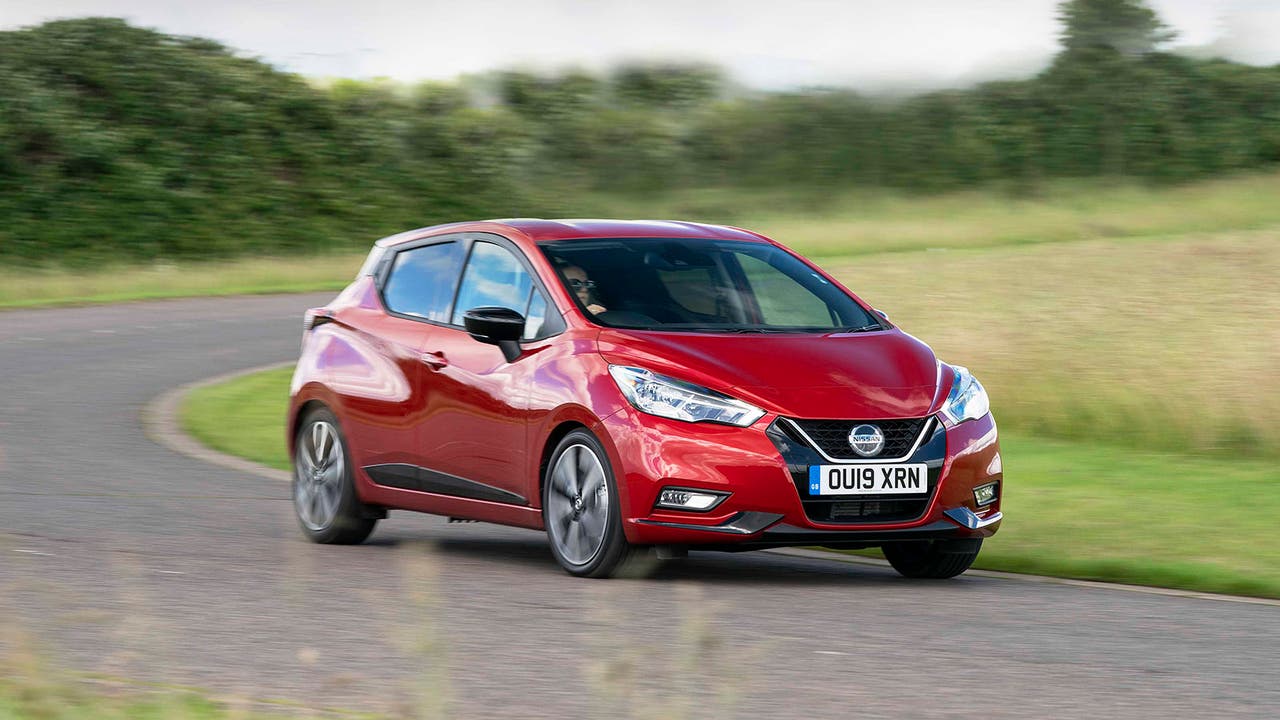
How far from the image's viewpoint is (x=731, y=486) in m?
7.82

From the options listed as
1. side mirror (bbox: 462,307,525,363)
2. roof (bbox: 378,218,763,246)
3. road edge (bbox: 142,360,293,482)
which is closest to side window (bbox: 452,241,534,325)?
roof (bbox: 378,218,763,246)

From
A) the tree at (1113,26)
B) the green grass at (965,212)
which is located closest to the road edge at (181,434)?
the green grass at (965,212)

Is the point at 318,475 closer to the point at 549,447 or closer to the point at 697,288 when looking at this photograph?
the point at 549,447

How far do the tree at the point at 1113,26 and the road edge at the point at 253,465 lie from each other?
34603mm

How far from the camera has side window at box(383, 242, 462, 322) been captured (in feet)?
31.4

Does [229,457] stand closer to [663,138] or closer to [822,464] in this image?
[822,464]

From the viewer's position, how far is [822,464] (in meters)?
7.86

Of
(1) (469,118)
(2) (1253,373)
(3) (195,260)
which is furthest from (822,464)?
(1) (469,118)

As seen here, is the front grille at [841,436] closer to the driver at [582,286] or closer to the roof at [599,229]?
the driver at [582,286]

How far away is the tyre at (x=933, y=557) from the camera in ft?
28.3

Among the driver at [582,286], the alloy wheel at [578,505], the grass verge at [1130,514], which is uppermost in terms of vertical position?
the driver at [582,286]

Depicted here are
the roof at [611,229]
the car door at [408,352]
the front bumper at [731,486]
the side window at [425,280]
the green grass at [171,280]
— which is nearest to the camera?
the front bumper at [731,486]

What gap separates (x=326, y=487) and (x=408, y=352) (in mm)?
1135

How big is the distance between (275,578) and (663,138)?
1616 inches
